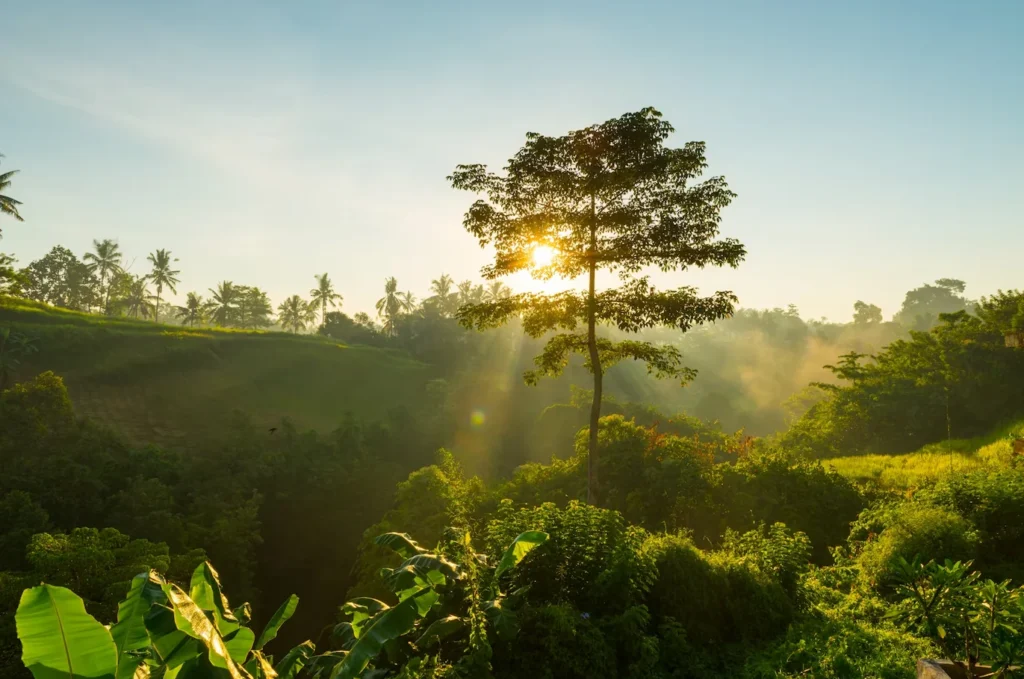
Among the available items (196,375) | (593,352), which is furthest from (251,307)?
(593,352)

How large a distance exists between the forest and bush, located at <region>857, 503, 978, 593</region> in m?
0.05

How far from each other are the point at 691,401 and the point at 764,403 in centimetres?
1050

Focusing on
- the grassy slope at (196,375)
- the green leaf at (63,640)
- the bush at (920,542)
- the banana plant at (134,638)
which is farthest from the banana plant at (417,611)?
the grassy slope at (196,375)

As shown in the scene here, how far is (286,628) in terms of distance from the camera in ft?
68.1

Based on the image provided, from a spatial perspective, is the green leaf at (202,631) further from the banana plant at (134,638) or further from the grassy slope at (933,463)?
the grassy slope at (933,463)

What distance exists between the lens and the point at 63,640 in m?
2.96

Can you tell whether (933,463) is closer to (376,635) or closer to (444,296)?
(376,635)

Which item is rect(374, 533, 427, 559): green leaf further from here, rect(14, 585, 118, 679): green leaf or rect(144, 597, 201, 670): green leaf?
rect(14, 585, 118, 679): green leaf

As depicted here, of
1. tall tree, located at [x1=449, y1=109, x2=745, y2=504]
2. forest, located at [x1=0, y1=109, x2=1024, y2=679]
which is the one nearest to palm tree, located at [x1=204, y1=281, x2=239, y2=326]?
forest, located at [x1=0, y1=109, x2=1024, y2=679]

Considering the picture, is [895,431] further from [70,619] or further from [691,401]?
[691,401]

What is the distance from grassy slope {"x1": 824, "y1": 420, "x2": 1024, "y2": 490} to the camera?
50.3 ft

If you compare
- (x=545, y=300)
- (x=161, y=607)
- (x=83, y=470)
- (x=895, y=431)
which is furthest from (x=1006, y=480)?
(x=83, y=470)

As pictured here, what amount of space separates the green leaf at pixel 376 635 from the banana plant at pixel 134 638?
21.8 inches

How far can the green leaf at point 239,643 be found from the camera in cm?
386
